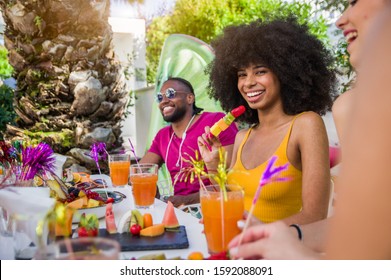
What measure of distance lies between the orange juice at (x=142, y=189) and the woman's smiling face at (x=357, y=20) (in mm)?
1059

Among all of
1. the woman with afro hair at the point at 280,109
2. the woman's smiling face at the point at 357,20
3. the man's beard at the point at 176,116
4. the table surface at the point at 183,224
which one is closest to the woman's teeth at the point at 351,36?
the woman's smiling face at the point at 357,20

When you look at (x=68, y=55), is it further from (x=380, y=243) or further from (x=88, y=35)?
(x=380, y=243)

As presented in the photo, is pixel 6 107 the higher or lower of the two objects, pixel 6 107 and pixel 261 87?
the higher

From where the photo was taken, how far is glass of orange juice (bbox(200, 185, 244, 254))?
48.1 inches

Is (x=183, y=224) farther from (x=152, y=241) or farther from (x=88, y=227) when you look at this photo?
(x=88, y=227)

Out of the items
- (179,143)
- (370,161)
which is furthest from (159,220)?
(179,143)

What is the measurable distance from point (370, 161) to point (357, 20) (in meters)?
1.03

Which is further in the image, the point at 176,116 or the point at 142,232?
the point at 176,116

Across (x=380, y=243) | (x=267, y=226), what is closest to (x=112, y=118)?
(x=267, y=226)

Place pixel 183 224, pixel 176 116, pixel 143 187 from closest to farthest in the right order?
pixel 183 224, pixel 143 187, pixel 176 116

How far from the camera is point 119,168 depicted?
8.16ft

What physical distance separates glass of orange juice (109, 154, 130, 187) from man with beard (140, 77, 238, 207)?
0.64 m

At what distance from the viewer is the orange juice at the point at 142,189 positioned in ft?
6.47
